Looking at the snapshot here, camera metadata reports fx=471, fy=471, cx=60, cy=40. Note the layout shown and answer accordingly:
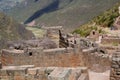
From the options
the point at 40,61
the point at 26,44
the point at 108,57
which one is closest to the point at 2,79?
the point at 40,61

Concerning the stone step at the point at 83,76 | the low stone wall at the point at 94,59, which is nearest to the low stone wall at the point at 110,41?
the low stone wall at the point at 94,59

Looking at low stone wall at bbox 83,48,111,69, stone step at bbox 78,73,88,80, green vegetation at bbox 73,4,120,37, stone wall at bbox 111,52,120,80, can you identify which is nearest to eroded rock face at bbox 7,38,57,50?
low stone wall at bbox 83,48,111,69

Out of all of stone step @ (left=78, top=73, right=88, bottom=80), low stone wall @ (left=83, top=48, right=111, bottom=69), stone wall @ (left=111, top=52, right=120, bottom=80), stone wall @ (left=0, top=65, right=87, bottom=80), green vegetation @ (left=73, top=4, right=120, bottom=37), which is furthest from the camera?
green vegetation @ (left=73, top=4, right=120, bottom=37)

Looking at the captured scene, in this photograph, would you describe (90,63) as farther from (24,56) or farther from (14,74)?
(14,74)

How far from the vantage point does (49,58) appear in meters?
18.7

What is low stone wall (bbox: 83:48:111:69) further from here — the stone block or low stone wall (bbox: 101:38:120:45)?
low stone wall (bbox: 101:38:120:45)

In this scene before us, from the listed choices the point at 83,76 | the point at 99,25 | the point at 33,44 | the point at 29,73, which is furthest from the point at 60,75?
the point at 99,25

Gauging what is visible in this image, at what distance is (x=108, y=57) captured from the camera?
1836cm

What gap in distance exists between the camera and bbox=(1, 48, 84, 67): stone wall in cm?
1859

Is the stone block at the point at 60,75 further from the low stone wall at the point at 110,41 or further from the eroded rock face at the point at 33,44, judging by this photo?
the low stone wall at the point at 110,41

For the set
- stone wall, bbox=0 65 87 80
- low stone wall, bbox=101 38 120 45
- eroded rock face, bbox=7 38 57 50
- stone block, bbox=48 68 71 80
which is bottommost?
stone wall, bbox=0 65 87 80

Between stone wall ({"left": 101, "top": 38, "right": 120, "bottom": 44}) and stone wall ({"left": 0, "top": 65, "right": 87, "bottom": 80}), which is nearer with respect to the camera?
stone wall ({"left": 0, "top": 65, "right": 87, "bottom": 80})

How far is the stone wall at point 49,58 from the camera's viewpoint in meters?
18.6

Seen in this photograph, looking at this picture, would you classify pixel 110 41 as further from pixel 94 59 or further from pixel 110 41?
pixel 94 59
